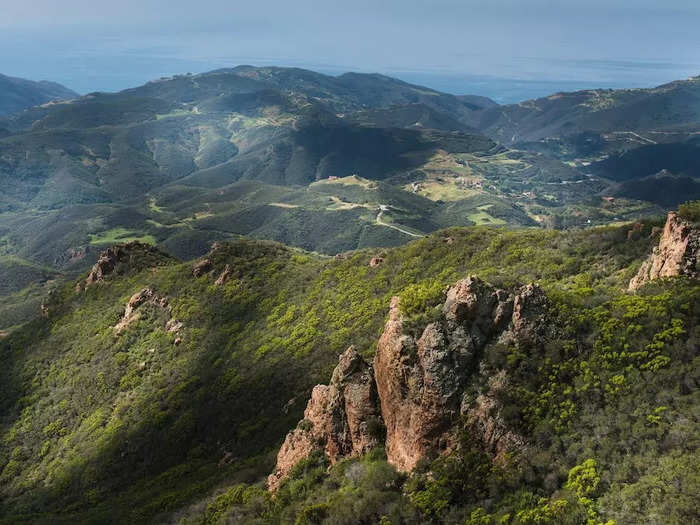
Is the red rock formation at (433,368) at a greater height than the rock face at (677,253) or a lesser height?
lesser

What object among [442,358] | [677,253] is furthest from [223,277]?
[677,253]

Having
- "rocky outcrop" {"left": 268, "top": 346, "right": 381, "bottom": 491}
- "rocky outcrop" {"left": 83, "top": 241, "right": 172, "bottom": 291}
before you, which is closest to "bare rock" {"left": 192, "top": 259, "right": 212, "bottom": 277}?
"rocky outcrop" {"left": 83, "top": 241, "right": 172, "bottom": 291}

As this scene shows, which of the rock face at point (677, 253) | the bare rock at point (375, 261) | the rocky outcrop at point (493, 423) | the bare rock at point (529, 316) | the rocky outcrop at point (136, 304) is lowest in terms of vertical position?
the rocky outcrop at point (136, 304)

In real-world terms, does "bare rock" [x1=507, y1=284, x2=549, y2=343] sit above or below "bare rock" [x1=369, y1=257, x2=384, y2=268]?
above

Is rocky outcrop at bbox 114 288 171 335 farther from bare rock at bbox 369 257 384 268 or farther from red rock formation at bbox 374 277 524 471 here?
red rock formation at bbox 374 277 524 471

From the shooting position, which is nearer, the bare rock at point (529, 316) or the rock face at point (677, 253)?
the bare rock at point (529, 316)

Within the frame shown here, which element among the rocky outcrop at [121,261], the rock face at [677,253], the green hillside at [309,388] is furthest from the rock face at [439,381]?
the rocky outcrop at [121,261]

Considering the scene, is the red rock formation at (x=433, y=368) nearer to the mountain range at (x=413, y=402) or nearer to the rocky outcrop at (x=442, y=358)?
the rocky outcrop at (x=442, y=358)

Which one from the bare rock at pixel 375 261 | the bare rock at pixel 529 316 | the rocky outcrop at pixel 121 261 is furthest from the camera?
the rocky outcrop at pixel 121 261
